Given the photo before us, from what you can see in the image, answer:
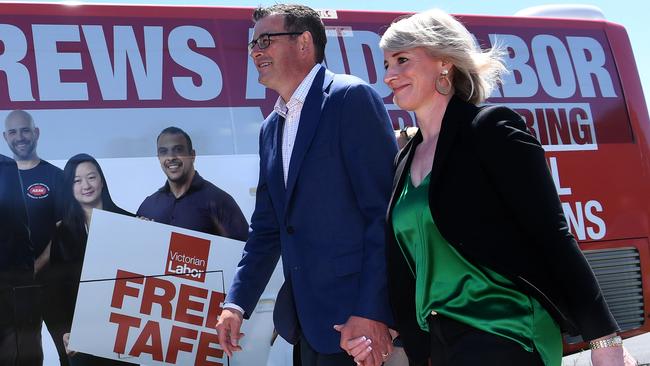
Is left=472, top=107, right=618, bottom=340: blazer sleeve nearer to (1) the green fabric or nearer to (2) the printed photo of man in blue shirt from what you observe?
(1) the green fabric

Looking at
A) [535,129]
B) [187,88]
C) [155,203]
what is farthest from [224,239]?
[535,129]

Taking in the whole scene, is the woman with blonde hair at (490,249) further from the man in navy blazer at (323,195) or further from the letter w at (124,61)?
the letter w at (124,61)

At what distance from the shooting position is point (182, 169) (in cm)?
423

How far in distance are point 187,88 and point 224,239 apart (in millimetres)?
794

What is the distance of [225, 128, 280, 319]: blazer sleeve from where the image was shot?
9.77ft

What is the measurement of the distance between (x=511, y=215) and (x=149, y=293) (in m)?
2.43

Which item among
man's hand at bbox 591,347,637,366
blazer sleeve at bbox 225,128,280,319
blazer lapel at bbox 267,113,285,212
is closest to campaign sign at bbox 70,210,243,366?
blazer sleeve at bbox 225,128,280,319

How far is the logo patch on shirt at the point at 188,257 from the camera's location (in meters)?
4.14

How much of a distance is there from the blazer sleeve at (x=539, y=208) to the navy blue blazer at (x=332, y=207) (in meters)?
0.53

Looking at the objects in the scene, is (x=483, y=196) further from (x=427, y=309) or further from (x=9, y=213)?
(x=9, y=213)

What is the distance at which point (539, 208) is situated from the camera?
2020mm

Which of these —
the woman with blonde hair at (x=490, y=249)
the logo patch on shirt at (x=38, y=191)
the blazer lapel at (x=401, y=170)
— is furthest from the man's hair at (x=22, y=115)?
the woman with blonde hair at (x=490, y=249)

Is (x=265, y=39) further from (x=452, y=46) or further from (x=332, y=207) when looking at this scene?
(x=452, y=46)

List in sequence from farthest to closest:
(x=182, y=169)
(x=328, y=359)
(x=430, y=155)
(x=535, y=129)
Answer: (x=535, y=129) → (x=182, y=169) → (x=328, y=359) → (x=430, y=155)
